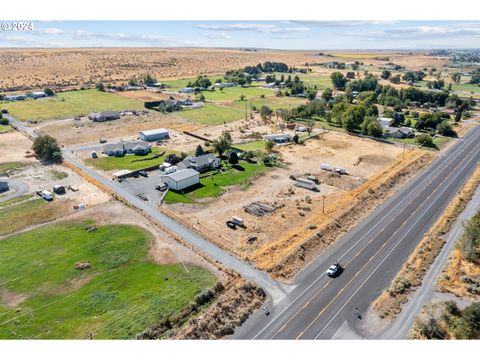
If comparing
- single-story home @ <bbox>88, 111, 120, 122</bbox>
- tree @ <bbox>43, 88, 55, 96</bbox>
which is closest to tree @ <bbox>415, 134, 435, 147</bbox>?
single-story home @ <bbox>88, 111, 120, 122</bbox>

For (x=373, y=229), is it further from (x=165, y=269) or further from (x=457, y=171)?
(x=457, y=171)

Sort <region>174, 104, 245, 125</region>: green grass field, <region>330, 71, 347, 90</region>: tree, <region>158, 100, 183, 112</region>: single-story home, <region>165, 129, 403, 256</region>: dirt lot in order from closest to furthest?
<region>165, 129, 403, 256</region>: dirt lot → <region>174, 104, 245, 125</region>: green grass field → <region>158, 100, 183, 112</region>: single-story home → <region>330, 71, 347, 90</region>: tree

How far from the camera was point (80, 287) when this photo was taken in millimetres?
39844

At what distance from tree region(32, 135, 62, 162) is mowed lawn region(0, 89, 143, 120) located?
37564 mm

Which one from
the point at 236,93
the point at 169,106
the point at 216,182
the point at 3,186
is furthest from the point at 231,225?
the point at 236,93

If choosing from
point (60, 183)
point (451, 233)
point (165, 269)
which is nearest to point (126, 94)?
point (60, 183)

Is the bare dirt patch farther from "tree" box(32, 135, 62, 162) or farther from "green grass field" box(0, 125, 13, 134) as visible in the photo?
"green grass field" box(0, 125, 13, 134)

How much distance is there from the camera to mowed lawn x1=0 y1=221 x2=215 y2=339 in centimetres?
3444

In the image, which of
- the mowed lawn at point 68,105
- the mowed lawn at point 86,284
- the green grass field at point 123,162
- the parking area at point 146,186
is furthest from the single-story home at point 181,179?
the mowed lawn at point 68,105

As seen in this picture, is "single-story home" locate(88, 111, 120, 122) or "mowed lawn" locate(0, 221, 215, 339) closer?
"mowed lawn" locate(0, 221, 215, 339)

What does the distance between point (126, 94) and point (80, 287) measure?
12118 centimetres

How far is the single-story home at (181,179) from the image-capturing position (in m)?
62.5

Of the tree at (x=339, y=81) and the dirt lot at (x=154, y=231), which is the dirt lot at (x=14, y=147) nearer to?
the dirt lot at (x=154, y=231)

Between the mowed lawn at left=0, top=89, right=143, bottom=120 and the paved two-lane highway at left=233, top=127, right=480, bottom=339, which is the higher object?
the mowed lawn at left=0, top=89, right=143, bottom=120
